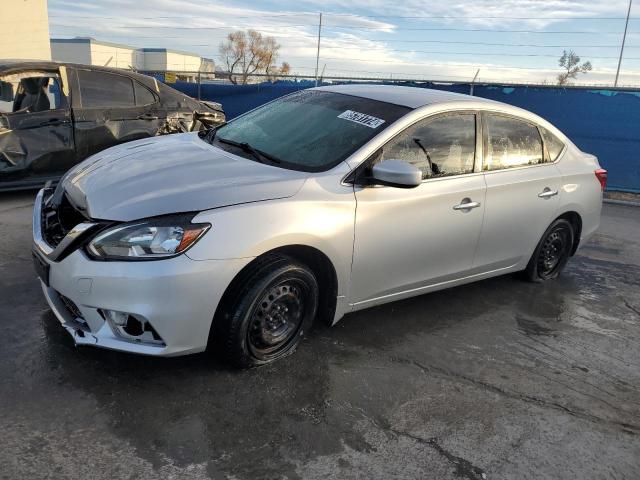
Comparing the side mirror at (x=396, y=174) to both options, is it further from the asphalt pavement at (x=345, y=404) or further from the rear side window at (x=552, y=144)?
the rear side window at (x=552, y=144)

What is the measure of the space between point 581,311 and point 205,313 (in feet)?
11.3

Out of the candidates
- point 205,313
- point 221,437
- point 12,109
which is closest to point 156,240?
point 205,313

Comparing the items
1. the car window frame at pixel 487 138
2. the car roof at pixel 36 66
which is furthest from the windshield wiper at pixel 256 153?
the car roof at pixel 36 66

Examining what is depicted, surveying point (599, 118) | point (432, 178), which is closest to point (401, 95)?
point (432, 178)

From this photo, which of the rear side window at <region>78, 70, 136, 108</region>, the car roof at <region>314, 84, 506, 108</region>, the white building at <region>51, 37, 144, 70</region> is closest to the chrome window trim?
the car roof at <region>314, 84, 506, 108</region>

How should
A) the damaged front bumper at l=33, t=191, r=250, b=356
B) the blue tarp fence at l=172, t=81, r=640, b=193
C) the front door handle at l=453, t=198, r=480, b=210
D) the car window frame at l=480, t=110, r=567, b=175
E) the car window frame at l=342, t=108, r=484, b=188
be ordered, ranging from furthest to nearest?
the blue tarp fence at l=172, t=81, r=640, b=193 → the car window frame at l=480, t=110, r=567, b=175 → the front door handle at l=453, t=198, r=480, b=210 → the car window frame at l=342, t=108, r=484, b=188 → the damaged front bumper at l=33, t=191, r=250, b=356

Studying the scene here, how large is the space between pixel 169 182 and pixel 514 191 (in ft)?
8.96

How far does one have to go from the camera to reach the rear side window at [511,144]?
14.2ft

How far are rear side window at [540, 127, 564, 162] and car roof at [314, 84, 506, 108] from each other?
74 centimetres

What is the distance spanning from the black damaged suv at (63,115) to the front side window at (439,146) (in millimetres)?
4625

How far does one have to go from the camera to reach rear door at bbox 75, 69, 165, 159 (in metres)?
6.79

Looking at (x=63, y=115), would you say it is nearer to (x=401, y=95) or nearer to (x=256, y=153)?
(x=256, y=153)

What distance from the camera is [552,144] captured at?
4.94 meters

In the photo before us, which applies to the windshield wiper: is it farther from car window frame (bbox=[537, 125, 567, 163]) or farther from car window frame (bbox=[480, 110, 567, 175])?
car window frame (bbox=[537, 125, 567, 163])
